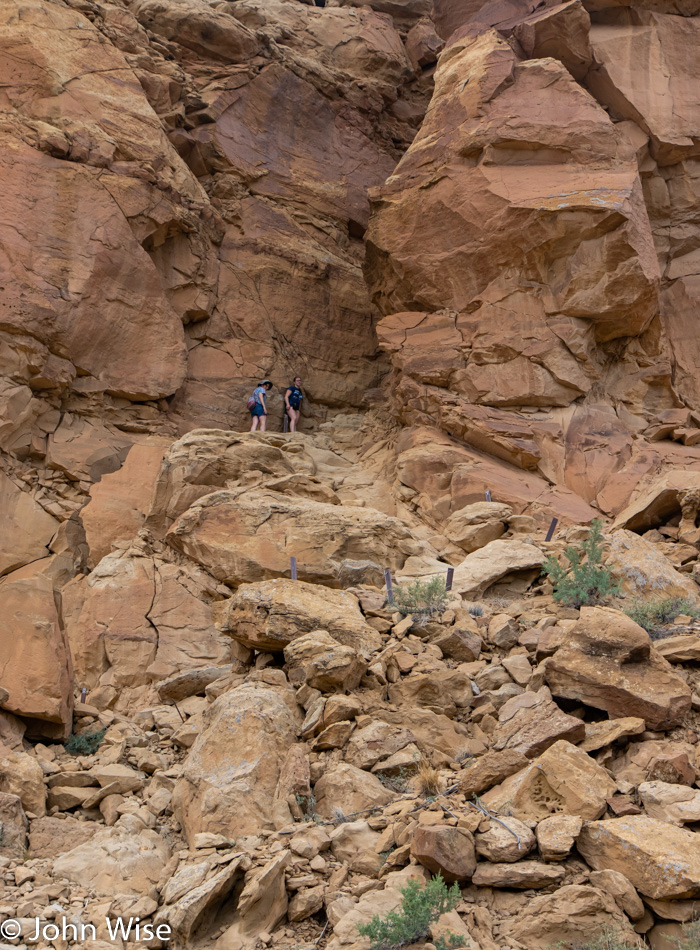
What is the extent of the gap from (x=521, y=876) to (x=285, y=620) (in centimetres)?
318

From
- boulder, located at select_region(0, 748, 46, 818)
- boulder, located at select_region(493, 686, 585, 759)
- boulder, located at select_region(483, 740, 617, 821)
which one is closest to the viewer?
boulder, located at select_region(483, 740, 617, 821)

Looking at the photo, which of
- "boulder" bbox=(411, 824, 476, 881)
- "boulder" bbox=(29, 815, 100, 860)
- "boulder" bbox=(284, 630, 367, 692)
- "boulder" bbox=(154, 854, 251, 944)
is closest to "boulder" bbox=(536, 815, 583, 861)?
"boulder" bbox=(411, 824, 476, 881)

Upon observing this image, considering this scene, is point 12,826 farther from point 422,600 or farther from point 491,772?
point 422,600

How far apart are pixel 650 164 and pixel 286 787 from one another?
1404 centimetres

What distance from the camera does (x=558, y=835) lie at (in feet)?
13.5

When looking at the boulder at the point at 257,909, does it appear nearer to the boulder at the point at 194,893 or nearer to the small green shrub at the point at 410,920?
the boulder at the point at 194,893

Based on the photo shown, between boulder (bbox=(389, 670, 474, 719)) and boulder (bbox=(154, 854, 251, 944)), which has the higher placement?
boulder (bbox=(154, 854, 251, 944))

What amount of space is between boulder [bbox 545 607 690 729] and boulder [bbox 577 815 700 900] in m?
1.20

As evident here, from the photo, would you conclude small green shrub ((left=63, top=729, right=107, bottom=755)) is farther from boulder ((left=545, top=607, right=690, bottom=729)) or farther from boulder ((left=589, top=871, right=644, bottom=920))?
boulder ((left=589, top=871, right=644, bottom=920))

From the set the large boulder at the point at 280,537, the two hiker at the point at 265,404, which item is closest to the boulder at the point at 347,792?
the large boulder at the point at 280,537

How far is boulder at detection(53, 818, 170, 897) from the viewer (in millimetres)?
4723

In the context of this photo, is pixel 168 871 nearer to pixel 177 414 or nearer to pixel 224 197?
→ pixel 177 414

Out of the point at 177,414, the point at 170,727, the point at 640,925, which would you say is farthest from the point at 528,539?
the point at 177,414

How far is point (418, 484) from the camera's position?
12.6 m
